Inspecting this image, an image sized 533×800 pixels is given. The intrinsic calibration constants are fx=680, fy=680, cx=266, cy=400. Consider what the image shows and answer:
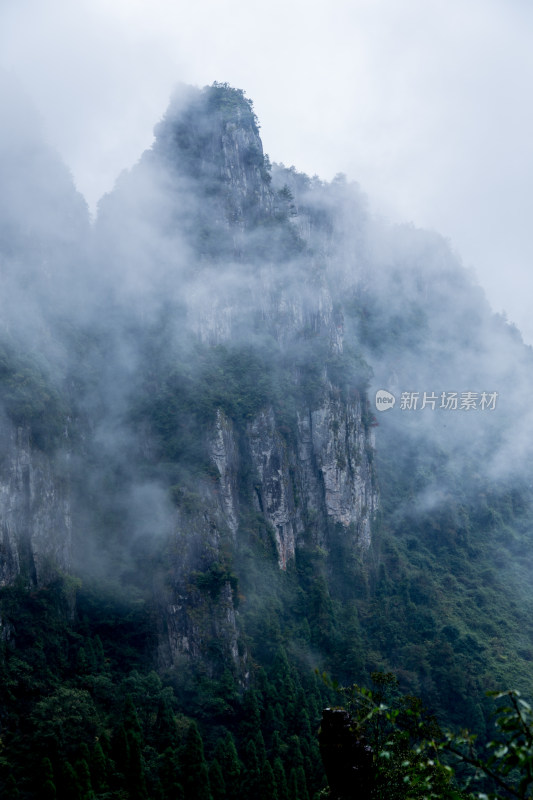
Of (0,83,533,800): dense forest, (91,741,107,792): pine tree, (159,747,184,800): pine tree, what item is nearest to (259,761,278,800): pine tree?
(0,83,533,800): dense forest

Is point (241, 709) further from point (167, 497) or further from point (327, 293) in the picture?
point (327, 293)

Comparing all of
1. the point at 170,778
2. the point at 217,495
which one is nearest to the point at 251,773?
the point at 170,778

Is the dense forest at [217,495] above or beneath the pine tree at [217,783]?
above

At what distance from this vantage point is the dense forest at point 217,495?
26.5m

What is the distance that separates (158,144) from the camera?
51844 mm

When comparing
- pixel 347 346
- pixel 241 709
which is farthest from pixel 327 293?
pixel 241 709

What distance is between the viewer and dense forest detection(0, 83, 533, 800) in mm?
26516

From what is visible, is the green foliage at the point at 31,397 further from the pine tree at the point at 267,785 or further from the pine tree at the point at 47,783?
the pine tree at the point at 267,785

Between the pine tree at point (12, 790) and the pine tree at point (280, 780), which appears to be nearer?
the pine tree at point (12, 790)

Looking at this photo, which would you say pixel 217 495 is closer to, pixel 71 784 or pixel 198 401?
pixel 198 401

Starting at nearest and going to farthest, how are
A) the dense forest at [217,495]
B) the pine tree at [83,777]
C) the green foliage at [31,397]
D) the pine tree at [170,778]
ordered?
the pine tree at [83,777] < the pine tree at [170,778] < the dense forest at [217,495] < the green foliage at [31,397]

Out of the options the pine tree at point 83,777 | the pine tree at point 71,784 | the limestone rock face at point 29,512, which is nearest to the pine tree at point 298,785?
the pine tree at point 83,777

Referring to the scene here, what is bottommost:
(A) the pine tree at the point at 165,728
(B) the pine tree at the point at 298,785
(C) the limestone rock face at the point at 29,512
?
(B) the pine tree at the point at 298,785

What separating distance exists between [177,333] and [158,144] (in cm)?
1745
